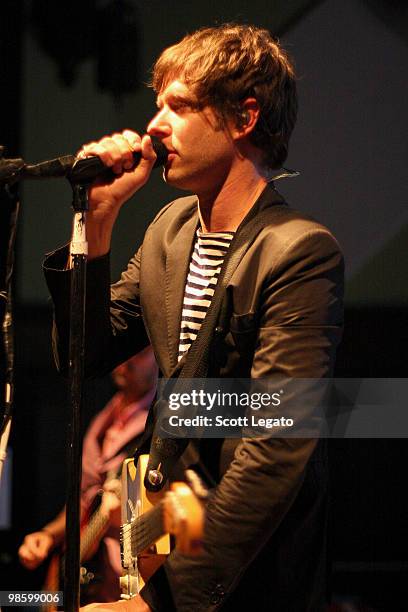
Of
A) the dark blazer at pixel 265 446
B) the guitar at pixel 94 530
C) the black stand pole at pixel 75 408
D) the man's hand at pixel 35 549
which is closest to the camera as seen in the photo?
the black stand pole at pixel 75 408

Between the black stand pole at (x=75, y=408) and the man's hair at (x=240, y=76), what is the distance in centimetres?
46

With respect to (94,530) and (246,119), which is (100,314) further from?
(94,530)

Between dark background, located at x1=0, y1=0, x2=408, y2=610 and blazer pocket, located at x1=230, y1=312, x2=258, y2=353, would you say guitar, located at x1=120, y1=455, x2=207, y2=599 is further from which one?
dark background, located at x1=0, y1=0, x2=408, y2=610

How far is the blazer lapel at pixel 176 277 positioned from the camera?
6.16ft

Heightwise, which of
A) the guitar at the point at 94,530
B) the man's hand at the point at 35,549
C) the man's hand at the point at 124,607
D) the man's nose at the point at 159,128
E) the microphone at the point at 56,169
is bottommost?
the man's hand at the point at 35,549

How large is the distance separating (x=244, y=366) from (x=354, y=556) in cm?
156

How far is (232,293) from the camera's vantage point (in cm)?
176

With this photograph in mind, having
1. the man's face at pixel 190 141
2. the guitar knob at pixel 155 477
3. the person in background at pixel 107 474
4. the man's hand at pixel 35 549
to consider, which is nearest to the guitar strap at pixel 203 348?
the guitar knob at pixel 155 477

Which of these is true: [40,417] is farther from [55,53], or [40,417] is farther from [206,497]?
[206,497]

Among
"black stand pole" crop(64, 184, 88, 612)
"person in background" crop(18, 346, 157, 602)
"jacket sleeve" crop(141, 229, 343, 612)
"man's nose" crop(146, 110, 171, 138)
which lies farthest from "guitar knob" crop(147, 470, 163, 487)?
"person in background" crop(18, 346, 157, 602)

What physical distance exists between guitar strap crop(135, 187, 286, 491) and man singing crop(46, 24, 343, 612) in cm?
1

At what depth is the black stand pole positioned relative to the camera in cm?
153

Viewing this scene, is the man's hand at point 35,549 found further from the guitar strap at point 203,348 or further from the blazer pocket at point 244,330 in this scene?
the blazer pocket at point 244,330

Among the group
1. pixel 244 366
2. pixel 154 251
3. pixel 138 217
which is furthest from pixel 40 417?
pixel 244 366
